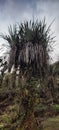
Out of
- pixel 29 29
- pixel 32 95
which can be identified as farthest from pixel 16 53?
pixel 32 95

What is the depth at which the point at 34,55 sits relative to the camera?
1145 centimetres

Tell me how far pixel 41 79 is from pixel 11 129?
2678 mm

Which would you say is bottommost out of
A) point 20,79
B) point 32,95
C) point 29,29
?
point 32,95

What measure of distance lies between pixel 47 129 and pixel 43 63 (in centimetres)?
263

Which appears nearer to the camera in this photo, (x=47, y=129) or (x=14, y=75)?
(x=47, y=129)

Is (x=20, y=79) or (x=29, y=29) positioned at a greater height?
(x=29, y=29)

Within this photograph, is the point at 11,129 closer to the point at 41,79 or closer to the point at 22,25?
the point at 41,79

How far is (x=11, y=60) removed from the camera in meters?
11.5

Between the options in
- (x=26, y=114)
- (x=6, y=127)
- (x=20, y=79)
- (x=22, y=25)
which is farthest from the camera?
(x=22, y=25)

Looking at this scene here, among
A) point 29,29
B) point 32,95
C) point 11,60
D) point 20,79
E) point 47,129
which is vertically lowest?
point 47,129

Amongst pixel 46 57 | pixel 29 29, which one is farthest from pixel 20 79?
pixel 29 29

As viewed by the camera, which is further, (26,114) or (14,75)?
(14,75)

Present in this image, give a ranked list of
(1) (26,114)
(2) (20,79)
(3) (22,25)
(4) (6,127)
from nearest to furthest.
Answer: (1) (26,114)
(4) (6,127)
(2) (20,79)
(3) (22,25)

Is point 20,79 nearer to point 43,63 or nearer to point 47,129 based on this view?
point 43,63
